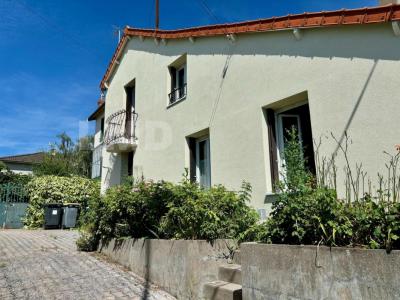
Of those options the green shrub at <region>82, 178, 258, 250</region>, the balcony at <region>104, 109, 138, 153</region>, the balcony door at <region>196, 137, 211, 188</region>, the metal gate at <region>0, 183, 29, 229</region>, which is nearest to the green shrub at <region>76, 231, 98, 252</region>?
the green shrub at <region>82, 178, 258, 250</region>

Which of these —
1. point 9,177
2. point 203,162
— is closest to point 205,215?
point 203,162

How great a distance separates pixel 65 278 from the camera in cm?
608

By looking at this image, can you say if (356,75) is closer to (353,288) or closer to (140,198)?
(353,288)

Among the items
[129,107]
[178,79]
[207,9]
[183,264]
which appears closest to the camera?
[183,264]

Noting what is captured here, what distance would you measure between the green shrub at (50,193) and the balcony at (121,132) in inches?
154

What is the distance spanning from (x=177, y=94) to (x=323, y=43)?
5.78 metres

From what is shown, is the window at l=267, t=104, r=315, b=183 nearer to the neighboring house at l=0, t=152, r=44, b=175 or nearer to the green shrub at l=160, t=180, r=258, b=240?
the green shrub at l=160, t=180, r=258, b=240

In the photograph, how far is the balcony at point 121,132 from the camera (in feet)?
41.4

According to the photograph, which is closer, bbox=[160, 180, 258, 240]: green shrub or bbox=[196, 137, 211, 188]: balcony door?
bbox=[160, 180, 258, 240]: green shrub

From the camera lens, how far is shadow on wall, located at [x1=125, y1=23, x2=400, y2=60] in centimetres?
513

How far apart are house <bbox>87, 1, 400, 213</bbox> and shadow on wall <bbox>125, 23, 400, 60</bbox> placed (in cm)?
2

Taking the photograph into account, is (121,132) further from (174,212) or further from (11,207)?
(11,207)

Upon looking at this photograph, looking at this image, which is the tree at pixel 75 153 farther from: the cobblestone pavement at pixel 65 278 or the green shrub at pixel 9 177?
the cobblestone pavement at pixel 65 278

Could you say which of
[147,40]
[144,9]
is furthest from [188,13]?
[144,9]
